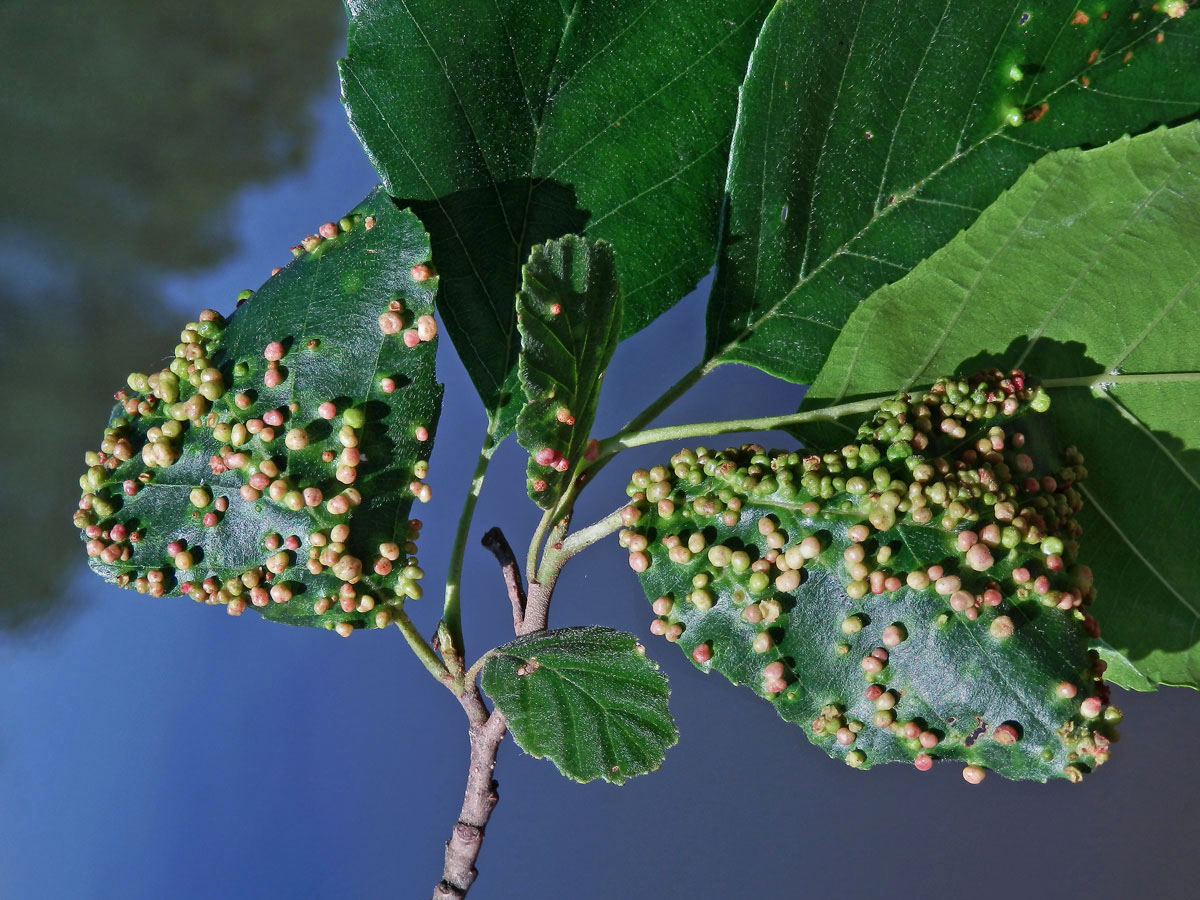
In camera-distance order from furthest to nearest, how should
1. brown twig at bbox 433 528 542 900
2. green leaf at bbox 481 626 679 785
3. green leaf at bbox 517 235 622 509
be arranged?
brown twig at bbox 433 528 542 900
green leaf at bbox 481 626 679 785
green leaf at bbox 517 235 622 509

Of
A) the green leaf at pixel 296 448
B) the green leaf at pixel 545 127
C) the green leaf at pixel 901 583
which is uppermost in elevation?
the green leaf at pixel 545 127

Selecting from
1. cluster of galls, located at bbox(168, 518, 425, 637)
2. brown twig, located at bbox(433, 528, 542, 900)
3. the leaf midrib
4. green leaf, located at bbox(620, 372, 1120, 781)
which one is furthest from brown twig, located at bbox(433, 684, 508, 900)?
the leaf midrib

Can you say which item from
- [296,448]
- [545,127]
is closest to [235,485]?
[296,448]

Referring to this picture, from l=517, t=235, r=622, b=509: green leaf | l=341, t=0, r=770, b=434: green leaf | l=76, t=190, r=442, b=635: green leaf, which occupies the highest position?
l=341, t=0, r=770, b=434: green leaf

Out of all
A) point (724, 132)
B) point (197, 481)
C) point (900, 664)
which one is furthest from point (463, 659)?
point (724, 132)

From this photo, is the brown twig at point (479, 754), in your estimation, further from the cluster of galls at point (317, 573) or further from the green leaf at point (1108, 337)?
the green leaf at point (1108, 337)

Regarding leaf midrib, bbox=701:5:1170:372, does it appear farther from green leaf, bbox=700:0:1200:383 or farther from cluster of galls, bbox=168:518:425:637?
cluster of galls, bbox=168:518:425:637

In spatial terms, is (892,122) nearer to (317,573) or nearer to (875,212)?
(875,212)

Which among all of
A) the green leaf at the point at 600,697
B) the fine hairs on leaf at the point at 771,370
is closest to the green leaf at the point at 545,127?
the fine hairs on leaf at the point at 771,370
